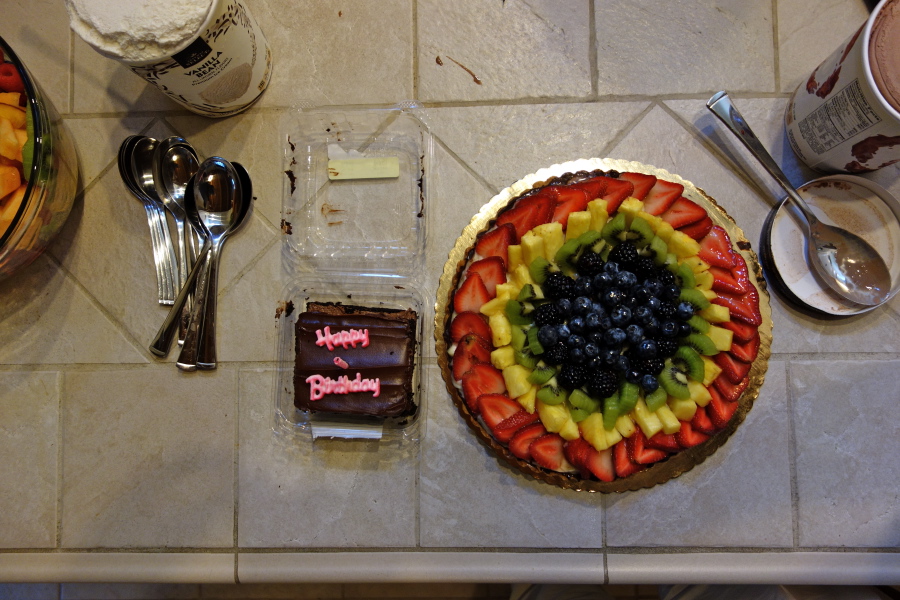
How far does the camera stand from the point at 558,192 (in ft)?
4.26

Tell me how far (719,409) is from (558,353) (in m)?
0.42

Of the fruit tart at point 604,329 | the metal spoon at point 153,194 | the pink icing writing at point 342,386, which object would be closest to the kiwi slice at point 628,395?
the fruit tart at point 604,329

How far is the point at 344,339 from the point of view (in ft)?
4.45

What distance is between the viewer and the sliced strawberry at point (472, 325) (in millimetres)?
1283

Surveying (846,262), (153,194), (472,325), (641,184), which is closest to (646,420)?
(472,325)

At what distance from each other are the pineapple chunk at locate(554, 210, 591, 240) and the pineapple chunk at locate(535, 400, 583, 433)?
16.0 inches

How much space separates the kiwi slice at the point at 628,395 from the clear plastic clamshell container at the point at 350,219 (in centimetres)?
54

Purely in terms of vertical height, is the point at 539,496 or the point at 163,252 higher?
the point at 163,252

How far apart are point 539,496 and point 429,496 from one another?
0.31 m

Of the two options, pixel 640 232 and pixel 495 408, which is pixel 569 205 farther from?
pixel 495 408

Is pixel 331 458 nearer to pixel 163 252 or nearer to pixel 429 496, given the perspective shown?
pixel 429 496

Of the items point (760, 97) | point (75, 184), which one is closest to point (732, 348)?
point (760, 97)

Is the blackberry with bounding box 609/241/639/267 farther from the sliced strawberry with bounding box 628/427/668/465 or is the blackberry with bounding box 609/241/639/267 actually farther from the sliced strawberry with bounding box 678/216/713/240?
the sliced strawberry with bounding box 628/427/668/465

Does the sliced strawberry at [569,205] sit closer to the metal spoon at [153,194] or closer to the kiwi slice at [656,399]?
the kiwi slice at [656,399]
